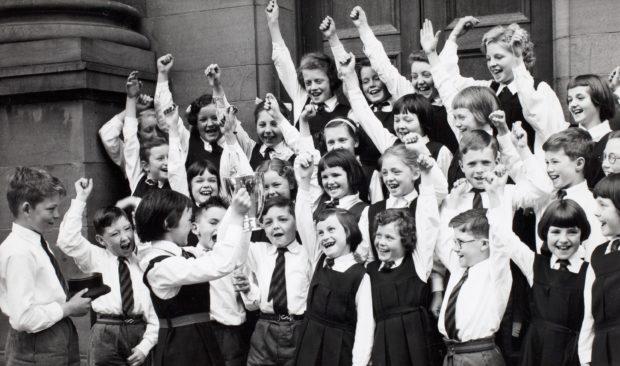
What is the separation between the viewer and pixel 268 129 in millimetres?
7637

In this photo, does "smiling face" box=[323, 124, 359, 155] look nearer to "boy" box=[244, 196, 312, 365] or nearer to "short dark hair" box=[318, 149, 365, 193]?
"short dark hair" box=[318, 149, 365, 193]

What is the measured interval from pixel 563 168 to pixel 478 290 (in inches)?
38.1

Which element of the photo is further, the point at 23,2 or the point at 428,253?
the point at 23,2

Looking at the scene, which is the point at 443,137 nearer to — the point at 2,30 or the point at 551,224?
the point at 551,224

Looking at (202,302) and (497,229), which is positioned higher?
(497,229)

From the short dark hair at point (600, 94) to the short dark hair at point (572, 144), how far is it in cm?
46

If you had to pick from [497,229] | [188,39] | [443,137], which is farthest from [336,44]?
[497,229]

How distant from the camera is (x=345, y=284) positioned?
19.6 feet

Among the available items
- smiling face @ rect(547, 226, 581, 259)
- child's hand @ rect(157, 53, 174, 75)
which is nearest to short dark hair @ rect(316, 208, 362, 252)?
smiling face @ rect(547, 226, 581, 259)

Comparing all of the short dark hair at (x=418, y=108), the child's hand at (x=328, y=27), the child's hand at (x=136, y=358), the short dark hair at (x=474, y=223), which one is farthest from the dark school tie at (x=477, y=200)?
the child's hand at (x=136, y=358)

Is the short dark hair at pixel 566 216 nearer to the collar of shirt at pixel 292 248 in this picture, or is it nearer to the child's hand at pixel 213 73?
the collar of shirt at pixel 292 248

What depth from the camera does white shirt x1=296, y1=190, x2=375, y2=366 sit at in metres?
5.84

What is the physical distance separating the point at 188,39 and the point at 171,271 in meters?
4.15

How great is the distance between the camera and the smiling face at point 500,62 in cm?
680
